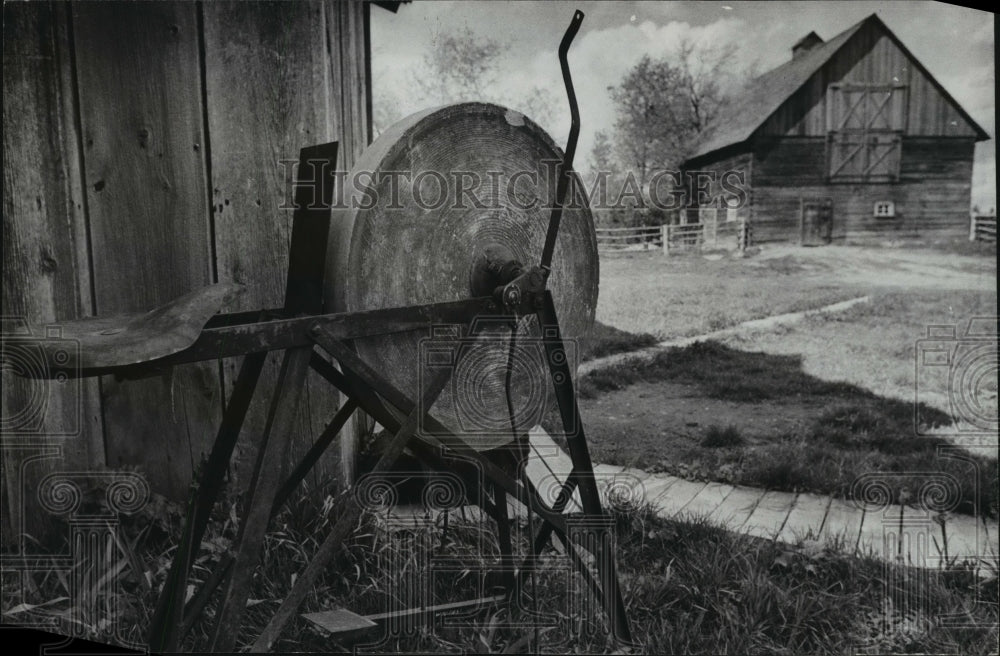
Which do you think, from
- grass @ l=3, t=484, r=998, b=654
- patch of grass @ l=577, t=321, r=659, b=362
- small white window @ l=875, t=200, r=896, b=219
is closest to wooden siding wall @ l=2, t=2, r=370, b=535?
grass @ l=3, t=484, r=998, b=654

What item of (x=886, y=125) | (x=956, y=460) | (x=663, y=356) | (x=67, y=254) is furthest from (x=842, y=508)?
(x=886, y=125)

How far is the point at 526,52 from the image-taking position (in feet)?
14.5

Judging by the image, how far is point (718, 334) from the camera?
24.5 ft

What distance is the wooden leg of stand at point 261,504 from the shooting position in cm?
154

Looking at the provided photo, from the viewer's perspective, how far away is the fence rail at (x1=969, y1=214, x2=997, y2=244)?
9.75 m

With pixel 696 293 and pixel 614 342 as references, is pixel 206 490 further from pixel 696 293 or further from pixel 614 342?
pixel 696 293

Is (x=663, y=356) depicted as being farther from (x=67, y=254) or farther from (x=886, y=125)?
(x=886, y=125)

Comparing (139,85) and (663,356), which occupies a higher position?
(139,85)

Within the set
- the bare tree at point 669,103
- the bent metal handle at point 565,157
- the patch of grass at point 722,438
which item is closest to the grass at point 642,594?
the bent metal handle at point 565,157

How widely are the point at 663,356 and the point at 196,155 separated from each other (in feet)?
16.3

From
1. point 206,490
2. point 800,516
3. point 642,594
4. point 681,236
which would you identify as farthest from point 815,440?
point 681,236

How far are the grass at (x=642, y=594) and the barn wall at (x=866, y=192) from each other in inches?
369

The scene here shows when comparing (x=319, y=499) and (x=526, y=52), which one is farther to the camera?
(x=526, y=52)

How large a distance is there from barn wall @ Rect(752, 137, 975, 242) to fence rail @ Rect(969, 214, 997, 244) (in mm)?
278
